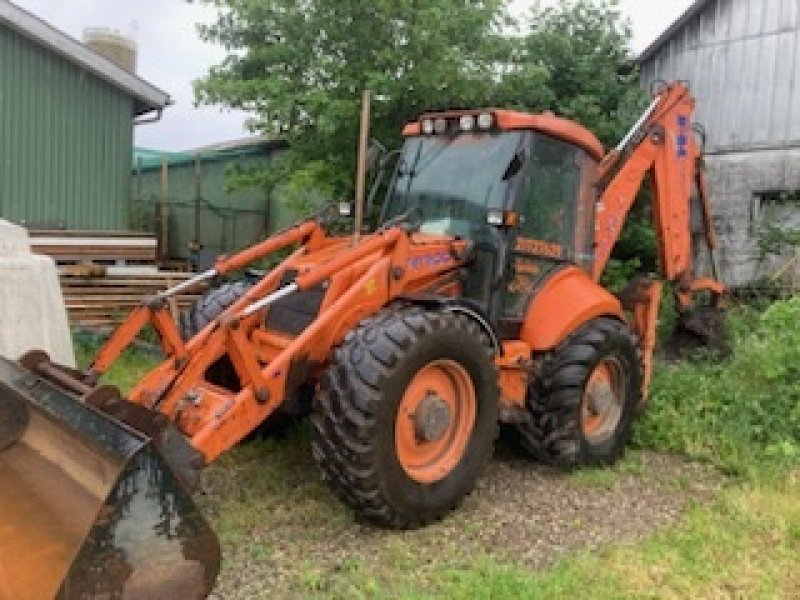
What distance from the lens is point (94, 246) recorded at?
9.29 meters

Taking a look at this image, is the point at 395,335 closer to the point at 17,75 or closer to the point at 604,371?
the point at 604,371

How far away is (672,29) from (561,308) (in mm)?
8636

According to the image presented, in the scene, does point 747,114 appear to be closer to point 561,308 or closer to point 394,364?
point 561,308

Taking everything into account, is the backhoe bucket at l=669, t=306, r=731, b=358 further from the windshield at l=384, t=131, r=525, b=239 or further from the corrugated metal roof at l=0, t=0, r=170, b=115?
the corrugated metal roof at l=0, t=0, r=170, b=115

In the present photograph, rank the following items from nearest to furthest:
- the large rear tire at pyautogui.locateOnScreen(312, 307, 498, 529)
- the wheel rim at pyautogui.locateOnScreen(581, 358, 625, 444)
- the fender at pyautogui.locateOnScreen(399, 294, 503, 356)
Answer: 1. the large rear tire at pyautogui.locateOnScreen(312, 307, 498, 529)
2. the fender at pyautogui.locateOnScreen(399, 294, 503, 356)
3. the wheel rim at pyautogui.locateOnScreen(581, 358, 625, 444)

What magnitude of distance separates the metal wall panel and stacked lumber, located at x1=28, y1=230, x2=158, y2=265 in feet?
26.7

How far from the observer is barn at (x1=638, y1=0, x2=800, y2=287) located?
35.3 feet

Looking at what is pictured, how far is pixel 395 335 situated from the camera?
158 inches

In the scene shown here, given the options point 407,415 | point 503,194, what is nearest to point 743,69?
point 503,194

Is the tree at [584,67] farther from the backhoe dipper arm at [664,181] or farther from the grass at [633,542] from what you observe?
→ the grass at [633,542]

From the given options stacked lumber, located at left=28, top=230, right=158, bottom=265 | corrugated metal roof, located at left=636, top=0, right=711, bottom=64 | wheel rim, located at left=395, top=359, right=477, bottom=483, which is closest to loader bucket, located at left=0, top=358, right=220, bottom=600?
wheel rim, located at left=395, top=359, right=477, bottom=483

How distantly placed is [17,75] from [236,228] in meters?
6.27

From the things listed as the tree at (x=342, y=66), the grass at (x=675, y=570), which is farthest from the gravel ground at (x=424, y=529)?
the tree at (x=342, y=66)

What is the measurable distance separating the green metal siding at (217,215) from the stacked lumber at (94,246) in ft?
16.6
